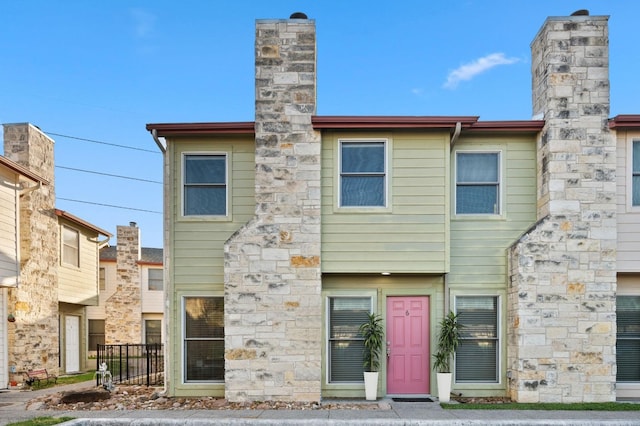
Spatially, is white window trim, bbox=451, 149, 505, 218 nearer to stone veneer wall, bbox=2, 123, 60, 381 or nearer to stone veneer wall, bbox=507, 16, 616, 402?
stone veneer wall, bbox=507, 16, 616, 402

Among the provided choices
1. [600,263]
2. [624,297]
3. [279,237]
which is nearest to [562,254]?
[600,263]

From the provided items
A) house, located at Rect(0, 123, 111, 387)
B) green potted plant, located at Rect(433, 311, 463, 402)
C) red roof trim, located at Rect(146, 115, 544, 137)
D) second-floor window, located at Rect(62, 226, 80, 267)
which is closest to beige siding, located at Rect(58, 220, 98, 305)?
house, located at Rect(0, 123, 111, 387)

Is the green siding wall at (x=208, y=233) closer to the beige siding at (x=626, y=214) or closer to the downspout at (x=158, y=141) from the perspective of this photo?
the downspout at (x=158, y=141)

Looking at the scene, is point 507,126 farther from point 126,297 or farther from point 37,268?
point 126,297

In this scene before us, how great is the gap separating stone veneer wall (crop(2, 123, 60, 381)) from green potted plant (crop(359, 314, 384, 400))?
807 cm

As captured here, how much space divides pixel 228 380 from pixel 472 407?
410 centimetres

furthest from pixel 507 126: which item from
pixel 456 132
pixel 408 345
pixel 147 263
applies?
pixel 147 263

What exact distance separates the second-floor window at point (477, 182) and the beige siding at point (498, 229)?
0.13 meters

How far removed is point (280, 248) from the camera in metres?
8.39

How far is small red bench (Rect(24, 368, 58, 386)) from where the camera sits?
35.9 feet

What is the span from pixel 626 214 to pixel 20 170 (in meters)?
12.3

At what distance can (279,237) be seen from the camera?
8398mm

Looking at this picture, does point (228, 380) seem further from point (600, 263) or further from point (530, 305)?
point (600, 263)

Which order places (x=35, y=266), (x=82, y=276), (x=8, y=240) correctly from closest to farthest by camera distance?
(x=8, y=240) < (x=35, y=266) < (x=82, y=276)
